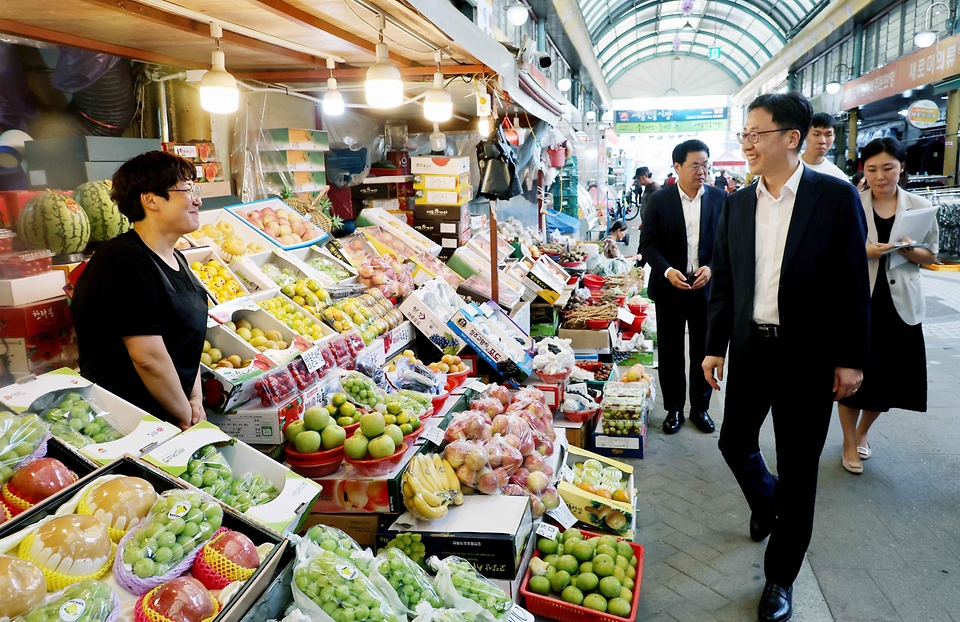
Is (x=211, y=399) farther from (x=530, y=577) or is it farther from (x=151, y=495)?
(x=530, y=577)

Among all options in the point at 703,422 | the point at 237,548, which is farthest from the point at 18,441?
the point at 703,422

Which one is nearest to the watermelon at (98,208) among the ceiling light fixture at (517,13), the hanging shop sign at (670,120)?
the ceiling light fixture at (517,13)

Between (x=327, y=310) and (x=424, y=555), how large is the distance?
1765mm

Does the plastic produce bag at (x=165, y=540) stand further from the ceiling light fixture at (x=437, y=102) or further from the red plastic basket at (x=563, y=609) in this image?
the ceiling light fixture at (x=437, y=102)

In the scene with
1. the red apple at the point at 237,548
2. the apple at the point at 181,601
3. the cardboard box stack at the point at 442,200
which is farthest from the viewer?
the cardboard box stack at the point at 442,200

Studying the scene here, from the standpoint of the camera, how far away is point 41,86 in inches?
159

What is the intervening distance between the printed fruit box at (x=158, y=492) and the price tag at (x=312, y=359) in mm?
1315

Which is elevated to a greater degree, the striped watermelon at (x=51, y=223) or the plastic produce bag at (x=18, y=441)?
the striped watermelon at (x=51, y=223)

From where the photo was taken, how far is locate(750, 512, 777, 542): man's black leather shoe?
311 centimetres

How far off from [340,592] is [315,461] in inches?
37.2

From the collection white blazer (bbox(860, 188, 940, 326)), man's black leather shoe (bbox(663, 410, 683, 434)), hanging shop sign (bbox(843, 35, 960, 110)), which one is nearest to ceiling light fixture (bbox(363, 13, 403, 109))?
white blazer (bbox(860, 188, 940, 326))

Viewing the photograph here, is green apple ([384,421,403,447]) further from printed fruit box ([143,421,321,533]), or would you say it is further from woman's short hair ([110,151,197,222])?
woman's short hair ([110,151,197,222])

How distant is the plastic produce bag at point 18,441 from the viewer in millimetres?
1693

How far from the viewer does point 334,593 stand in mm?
1759
